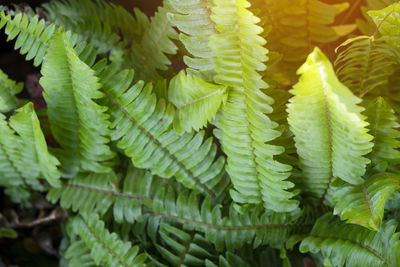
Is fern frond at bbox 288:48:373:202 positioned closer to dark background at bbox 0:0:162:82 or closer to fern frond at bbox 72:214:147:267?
fern frond at bbox 72:214:147:267

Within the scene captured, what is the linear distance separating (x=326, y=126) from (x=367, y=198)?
0.24 metres

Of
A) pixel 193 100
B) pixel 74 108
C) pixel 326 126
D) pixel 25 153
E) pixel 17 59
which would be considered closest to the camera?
pixel 326 126

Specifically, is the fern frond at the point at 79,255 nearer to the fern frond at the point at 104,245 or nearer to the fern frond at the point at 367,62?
the fern frond at the point at 104,245

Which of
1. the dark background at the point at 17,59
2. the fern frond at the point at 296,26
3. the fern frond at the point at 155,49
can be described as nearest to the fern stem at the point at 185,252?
the fern frond at the point at 155,49

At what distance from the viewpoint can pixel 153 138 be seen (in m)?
1.24

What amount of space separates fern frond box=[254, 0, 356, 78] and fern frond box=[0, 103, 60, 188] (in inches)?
31.0

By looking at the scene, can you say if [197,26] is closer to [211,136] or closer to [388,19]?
[211,136]

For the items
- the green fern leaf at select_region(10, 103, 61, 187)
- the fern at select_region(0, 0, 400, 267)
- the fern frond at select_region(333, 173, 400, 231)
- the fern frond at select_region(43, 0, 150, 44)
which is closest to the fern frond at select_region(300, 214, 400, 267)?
the fern at select_region(0, 0, 400, 267)

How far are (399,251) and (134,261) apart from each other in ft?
2.45

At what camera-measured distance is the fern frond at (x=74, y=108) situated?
1099mm

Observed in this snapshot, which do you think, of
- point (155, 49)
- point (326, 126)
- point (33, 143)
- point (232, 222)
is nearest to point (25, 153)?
point (33, 143)

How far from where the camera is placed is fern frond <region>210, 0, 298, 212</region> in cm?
97

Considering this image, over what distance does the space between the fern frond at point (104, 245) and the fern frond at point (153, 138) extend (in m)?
0.25

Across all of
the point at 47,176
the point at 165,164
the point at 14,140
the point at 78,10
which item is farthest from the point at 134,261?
the point at 78,10
